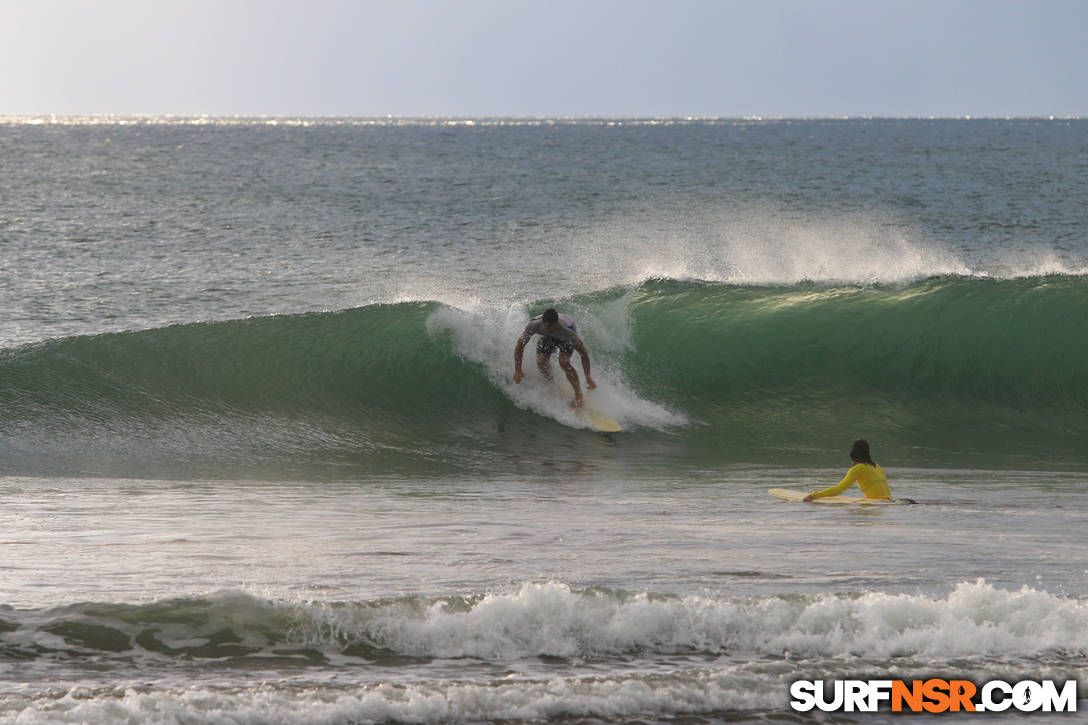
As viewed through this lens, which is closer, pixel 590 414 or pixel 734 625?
pixel 734 625

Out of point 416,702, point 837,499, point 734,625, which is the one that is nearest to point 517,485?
point 837,499

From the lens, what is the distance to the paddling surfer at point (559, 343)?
1300 centimetres

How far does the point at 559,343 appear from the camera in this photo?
1313 cm

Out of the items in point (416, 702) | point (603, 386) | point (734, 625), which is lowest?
point (416, 702)

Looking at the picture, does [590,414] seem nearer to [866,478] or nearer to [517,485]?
[517,485]

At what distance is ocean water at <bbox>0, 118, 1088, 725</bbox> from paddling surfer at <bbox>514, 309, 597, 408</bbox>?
1.65 ft

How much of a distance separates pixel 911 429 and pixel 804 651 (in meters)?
8.17

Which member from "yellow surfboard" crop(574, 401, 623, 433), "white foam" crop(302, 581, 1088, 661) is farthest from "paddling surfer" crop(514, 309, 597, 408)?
"white foam" crop(302, 581, 1088, 661)

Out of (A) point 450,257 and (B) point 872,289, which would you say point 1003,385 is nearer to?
(B) point 872,289

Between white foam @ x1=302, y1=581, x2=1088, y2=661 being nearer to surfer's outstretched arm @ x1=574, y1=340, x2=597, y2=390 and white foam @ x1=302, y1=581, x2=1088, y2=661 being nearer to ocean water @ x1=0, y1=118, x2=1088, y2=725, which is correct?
ocean water @ x1=0, y1=118, x2=1088, y2=725

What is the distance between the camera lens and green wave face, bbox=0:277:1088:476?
39.4ft

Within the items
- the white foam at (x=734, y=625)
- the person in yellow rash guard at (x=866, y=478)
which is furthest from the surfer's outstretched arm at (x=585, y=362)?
the white foam at (x=734, y=625)

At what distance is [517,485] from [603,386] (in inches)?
152

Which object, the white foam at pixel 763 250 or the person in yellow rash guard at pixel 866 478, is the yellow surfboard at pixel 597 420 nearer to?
the person in yellow rash guard at pixel 866 478
